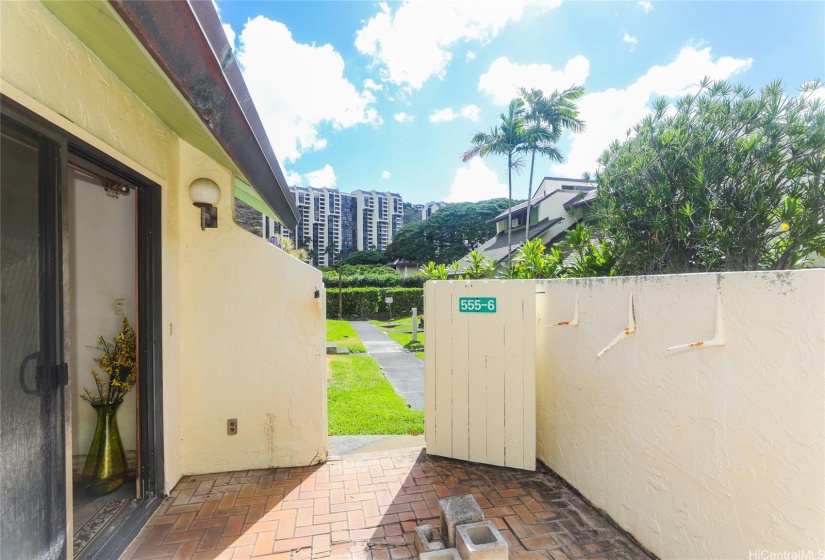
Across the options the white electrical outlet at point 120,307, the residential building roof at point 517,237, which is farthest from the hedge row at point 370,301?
the white electrical outlet at point 120,307

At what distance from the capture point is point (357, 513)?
302cm

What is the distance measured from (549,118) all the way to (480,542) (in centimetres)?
2066

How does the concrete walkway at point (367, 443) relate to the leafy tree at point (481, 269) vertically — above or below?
below

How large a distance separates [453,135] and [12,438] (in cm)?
2119

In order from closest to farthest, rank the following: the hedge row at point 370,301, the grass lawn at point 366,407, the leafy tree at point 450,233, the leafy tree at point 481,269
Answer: the grass lawn at point 366,407
the leafy tree at point 481,269
the hedge row at point 370,301
the leafy tree at point 450,233

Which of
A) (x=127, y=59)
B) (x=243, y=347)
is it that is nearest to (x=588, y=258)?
(x=243, y=347)

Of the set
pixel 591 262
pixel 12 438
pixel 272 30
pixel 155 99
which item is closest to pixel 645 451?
pixel 591 262

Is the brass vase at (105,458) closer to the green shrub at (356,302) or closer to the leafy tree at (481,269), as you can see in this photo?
the leafy tree at (481,269)

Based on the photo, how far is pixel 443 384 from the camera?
396cm

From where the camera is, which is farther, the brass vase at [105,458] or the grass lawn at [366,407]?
the grass lawn at [366,407]

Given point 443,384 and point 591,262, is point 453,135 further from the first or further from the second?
point 443,384

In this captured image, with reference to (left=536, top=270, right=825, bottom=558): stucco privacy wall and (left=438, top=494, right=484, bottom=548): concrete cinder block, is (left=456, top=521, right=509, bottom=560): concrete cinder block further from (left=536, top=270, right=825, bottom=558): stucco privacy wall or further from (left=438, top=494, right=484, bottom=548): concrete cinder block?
(left=536, top=270, right=825, bottom=558): stucco privacy wall

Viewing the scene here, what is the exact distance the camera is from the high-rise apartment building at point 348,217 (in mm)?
66375

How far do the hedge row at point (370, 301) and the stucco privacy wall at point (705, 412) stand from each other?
21.3m
